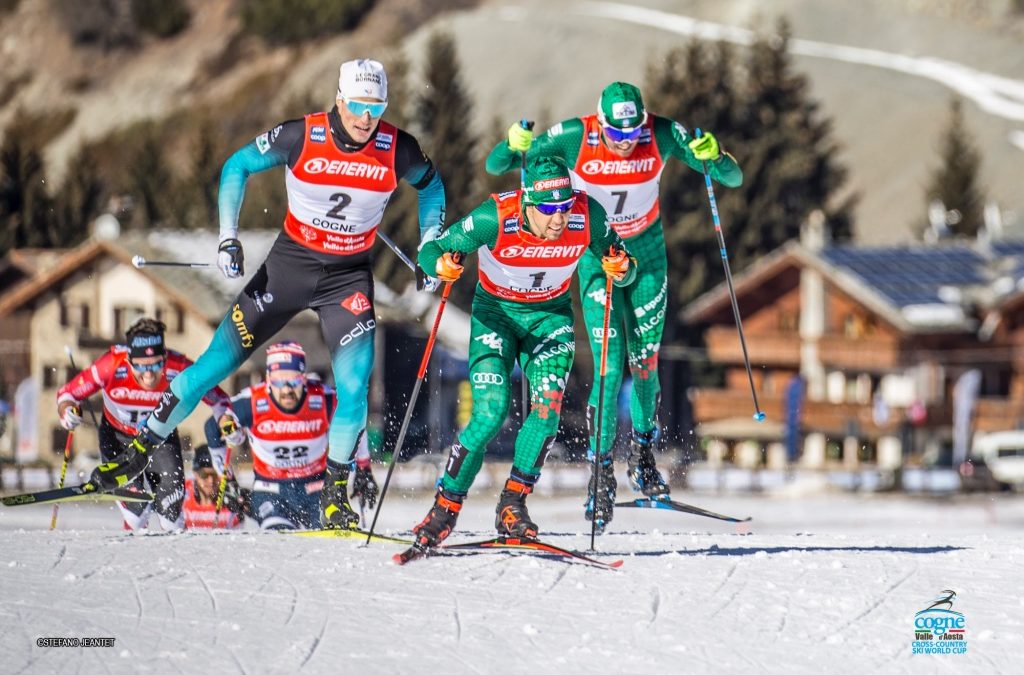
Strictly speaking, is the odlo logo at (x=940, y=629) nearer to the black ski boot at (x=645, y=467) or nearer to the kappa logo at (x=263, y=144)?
the black ski boot at (x=645, y=467)

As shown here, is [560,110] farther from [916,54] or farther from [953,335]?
[953,335]

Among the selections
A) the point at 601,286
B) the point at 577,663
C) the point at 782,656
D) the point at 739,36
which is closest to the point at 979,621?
the point at 782,656

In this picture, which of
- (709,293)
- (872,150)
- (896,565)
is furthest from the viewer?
(872,150)

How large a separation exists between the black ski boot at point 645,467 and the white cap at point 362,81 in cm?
339

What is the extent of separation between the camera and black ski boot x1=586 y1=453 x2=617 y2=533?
11831 millimetres

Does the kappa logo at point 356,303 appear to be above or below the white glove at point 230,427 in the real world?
above

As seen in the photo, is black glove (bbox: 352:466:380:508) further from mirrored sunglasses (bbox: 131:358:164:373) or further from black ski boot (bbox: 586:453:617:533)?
mirrored sunglasses (bbox: 131:358:164:373)

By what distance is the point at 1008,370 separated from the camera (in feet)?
162

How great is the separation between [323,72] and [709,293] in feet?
167

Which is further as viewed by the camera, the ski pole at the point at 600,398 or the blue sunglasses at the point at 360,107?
the ski pole at the point at 600,398

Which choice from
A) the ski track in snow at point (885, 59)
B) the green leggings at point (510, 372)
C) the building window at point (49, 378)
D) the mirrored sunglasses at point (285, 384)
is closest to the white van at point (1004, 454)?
the building window at point (49, 378)

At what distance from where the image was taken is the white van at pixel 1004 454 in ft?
134

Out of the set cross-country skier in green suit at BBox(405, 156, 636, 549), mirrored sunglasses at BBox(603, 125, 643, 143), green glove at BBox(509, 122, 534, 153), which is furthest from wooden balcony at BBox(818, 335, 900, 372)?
cross-country skier in green suit at BBox(405, 156, 636, 549)

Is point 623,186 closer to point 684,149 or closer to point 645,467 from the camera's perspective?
point 684,149
